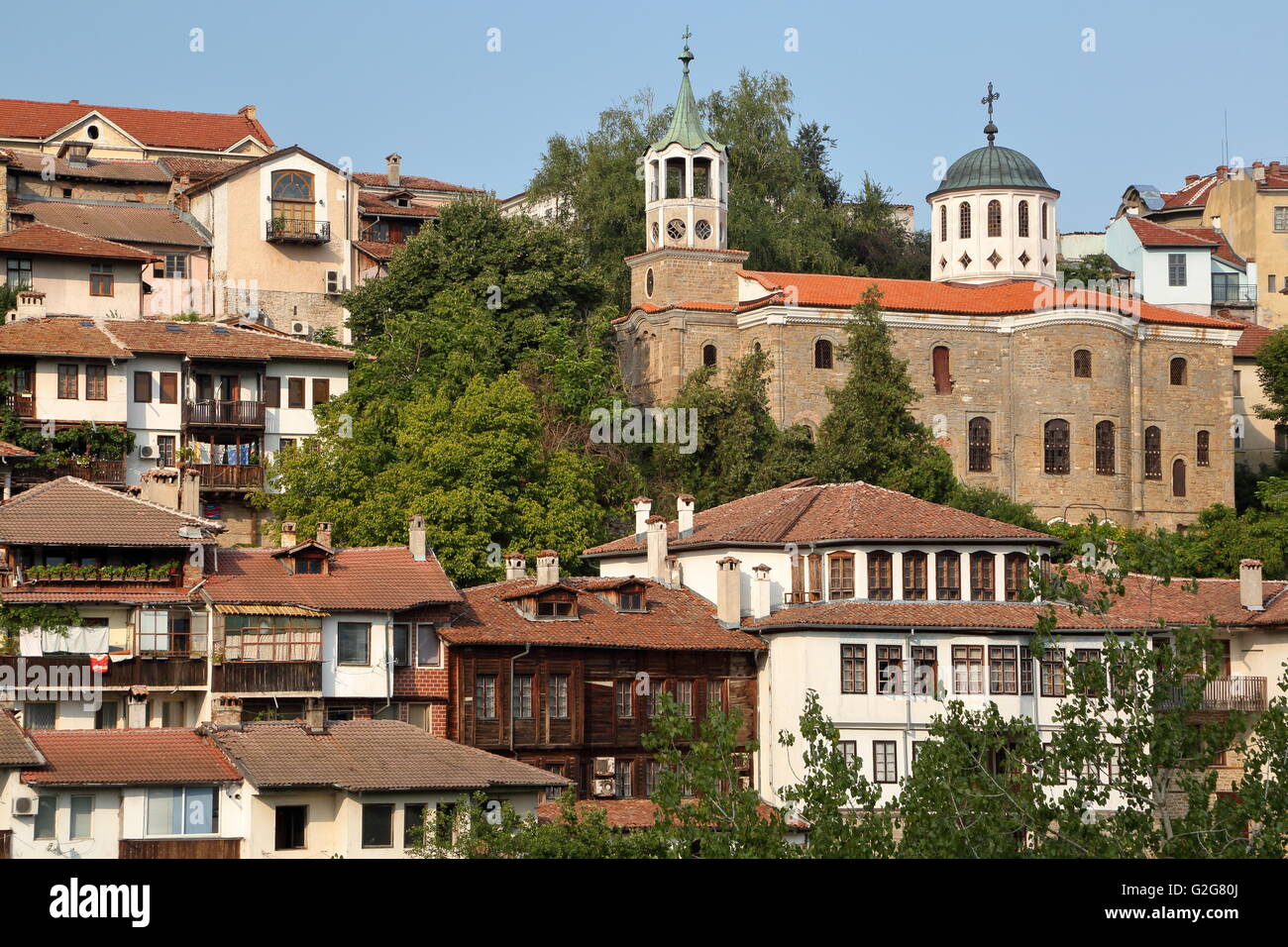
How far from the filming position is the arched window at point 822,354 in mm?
67000

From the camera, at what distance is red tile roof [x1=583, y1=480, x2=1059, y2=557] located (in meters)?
43.4

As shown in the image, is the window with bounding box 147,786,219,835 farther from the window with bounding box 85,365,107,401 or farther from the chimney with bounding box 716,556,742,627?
the window with bounding box 85,365,107,401

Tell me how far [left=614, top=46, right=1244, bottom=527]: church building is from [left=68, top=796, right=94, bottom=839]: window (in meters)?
35.3

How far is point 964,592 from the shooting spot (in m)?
43.4

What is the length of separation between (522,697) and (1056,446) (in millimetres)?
34089

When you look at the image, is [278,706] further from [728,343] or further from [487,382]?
[728,343]

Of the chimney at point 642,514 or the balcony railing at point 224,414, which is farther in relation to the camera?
the balcony railing at point 224,414

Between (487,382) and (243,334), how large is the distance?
23.8 ft

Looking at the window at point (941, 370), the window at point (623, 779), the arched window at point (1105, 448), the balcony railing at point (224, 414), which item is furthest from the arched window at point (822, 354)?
the window at point (623, 779)

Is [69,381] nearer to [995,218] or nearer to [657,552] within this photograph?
[657,552]

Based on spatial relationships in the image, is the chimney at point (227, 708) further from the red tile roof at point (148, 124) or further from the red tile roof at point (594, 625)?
the red tile roof at point (148, 124)

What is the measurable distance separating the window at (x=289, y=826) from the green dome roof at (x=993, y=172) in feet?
162
